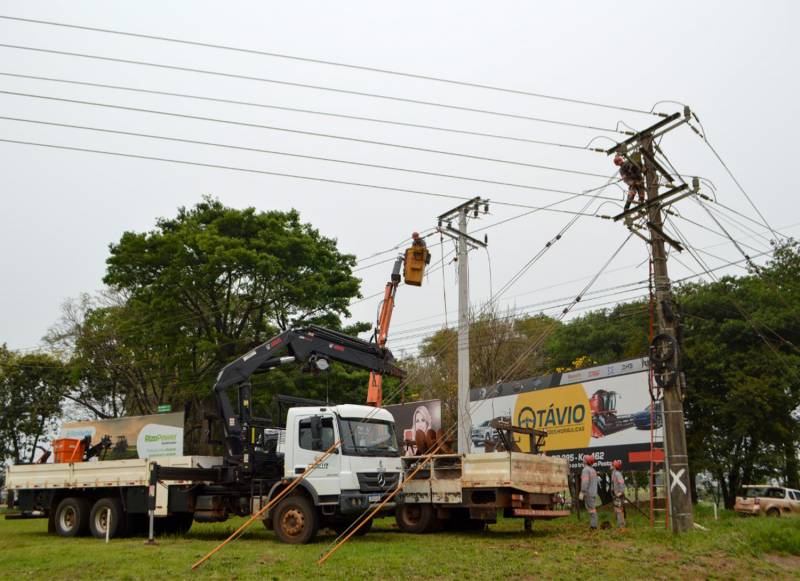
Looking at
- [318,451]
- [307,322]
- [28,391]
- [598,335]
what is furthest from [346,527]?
[28,391]

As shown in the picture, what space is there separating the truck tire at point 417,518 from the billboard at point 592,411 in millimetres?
8661

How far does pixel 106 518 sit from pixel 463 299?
1169cm

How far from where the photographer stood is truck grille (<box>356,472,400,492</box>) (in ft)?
51.6

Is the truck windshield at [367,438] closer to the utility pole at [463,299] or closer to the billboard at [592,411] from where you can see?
the utility pole at [463,299]

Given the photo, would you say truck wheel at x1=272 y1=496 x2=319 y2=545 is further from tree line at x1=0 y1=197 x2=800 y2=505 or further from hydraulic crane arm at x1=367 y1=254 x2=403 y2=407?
tree line at x1=0 y1=197 x2=800 y2=505

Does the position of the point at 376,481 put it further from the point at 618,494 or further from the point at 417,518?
the point at 618,494

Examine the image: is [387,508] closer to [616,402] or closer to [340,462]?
[340,462]

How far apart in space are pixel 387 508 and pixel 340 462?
1.89 meters

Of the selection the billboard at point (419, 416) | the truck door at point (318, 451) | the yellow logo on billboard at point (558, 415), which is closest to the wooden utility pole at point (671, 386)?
the truck door at point (318, 451)

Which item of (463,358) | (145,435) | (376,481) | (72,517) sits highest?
(463,358)

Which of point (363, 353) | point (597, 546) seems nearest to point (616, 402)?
point (363, 353)

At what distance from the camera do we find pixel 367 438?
16484 millimetres

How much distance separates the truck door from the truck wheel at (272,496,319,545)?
17.2 inches

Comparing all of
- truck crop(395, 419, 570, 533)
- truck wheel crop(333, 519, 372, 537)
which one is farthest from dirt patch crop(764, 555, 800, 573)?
truck wheel crop(333, 519, 372, 537)
